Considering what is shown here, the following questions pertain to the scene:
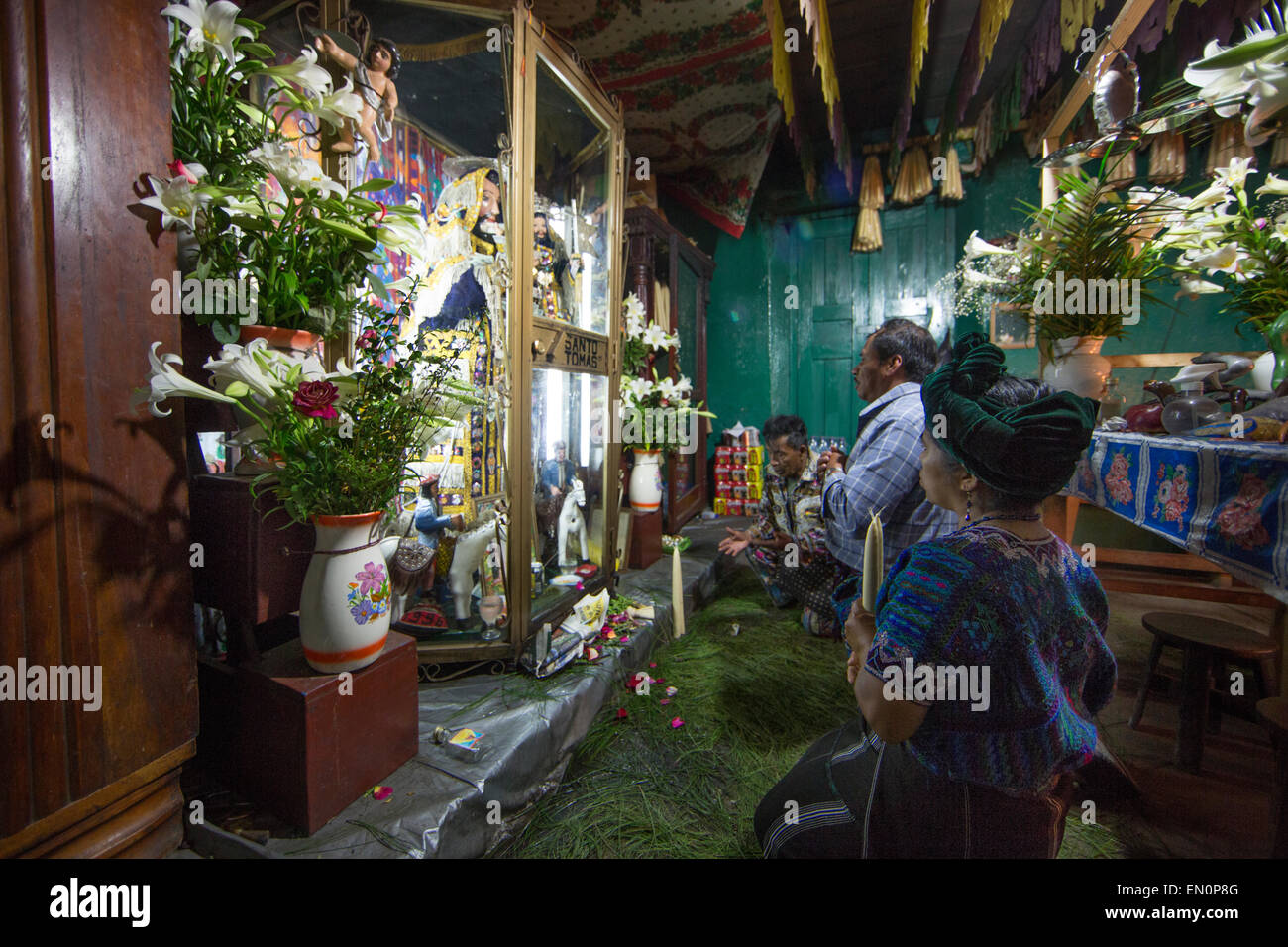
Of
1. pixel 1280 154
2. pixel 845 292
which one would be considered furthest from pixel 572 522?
pixel 1280 154

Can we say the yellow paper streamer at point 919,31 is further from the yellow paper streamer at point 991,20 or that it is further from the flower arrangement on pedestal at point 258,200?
the flower arrangement on pedestal at point 258,200

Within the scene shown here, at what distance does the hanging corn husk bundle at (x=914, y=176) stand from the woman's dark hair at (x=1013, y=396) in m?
5.90

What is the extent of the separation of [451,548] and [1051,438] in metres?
2.22

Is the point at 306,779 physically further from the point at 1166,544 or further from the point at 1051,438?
the point at 1166,544

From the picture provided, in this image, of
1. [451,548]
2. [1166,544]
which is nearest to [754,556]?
[451,548]

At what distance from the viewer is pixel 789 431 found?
3.77 m

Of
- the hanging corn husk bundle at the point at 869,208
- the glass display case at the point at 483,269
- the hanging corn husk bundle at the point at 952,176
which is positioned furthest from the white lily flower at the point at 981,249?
the hanging corn husk bundle at the point at 869,208

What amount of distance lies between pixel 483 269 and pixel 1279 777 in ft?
10.1

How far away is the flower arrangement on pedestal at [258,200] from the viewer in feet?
4.81

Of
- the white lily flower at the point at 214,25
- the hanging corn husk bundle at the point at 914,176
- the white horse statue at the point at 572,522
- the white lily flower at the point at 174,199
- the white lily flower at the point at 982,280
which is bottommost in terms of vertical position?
the white horse statue at the point at 572,522

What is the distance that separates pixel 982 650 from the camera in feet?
3.71

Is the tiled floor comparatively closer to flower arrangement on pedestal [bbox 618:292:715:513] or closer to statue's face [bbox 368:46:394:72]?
flower arrangement on pedestal [bbox 618:292:715:513]

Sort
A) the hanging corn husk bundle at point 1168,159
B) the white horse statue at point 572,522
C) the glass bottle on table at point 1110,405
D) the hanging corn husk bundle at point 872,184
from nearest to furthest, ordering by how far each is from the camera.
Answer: the glass bottle on table at point 1110,405 < the white horse statue at point 572,522 < the hanging corn husk bundle at point 1168,159 < the hanging corn husk bundle at point 872,184
